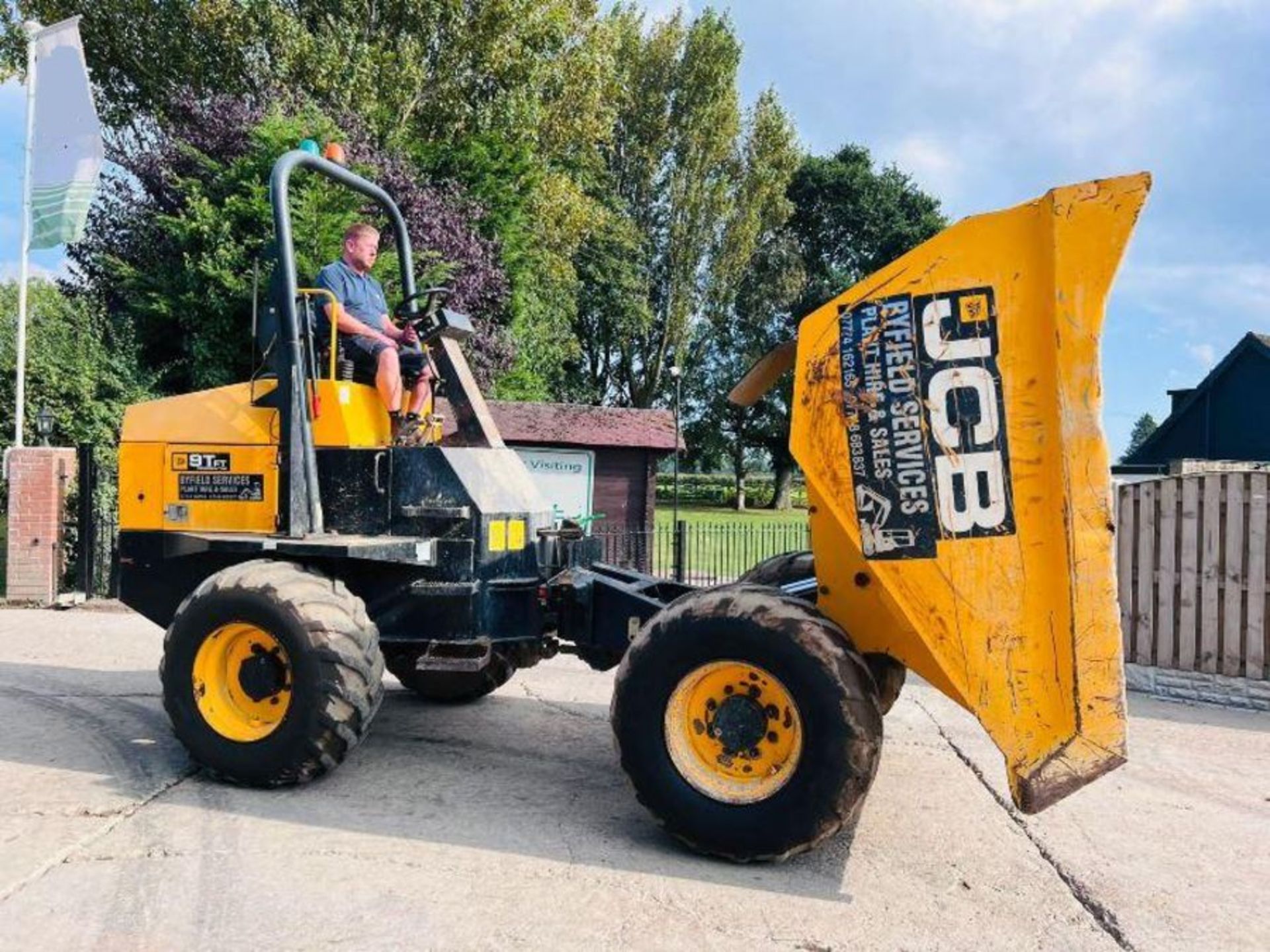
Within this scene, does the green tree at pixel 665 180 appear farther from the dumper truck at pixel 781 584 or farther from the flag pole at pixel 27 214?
the dumper truck at pixel 781 584

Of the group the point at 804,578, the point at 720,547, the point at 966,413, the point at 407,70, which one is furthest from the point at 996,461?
the point at 407,70

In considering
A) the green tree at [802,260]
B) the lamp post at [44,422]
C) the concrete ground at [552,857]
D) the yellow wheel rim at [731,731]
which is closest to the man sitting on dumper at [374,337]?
the concrete ground at [552,857]

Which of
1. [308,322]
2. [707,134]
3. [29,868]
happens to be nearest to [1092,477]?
[308,322]

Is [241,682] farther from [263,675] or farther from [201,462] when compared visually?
[201,462]

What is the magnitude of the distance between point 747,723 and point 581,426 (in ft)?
35.3

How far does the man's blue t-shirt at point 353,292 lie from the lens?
5.82 metres

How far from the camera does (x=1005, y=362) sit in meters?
4.02

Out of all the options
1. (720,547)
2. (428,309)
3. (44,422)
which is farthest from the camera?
(720,547)

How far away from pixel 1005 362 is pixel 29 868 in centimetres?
445

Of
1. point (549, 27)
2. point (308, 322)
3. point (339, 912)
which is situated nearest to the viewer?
point (339, 912)

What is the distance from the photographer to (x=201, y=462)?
5.72 meters

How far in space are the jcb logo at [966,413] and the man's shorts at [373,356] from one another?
3108mm

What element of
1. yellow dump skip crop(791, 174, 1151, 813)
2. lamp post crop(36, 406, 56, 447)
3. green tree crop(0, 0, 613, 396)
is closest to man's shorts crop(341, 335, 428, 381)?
yellow dump skip crop(791, 174, 1151, 813)

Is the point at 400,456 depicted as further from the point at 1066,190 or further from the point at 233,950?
the point at 1066,190
